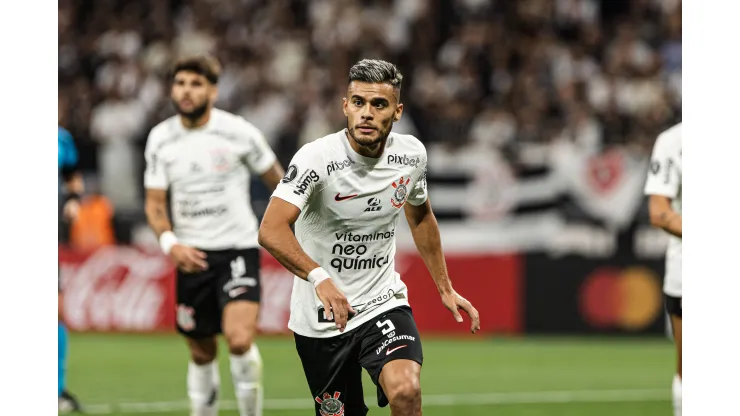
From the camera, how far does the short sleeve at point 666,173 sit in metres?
7.11

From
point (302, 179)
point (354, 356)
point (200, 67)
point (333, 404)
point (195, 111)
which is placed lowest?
point (333, 404)

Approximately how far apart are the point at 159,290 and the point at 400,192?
10712 mm

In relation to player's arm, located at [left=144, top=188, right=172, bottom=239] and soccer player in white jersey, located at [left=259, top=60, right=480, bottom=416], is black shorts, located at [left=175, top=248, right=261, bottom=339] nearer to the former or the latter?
player's arm, located at [left=144, top=188, right=172, bottom=239]

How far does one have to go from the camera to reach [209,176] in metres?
8.30

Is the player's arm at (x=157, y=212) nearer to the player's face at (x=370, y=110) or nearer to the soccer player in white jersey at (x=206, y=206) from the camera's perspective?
the soccer player in white jersey at (x=206, y=206)

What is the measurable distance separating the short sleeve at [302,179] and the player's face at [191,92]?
263 centimetres

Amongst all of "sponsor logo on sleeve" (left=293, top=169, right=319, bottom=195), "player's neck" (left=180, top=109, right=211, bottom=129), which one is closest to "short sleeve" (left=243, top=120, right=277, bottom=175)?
"player's neck" (left=180, top=109, right=211, bottom=129)

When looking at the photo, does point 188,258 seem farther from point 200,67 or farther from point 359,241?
point 359,241

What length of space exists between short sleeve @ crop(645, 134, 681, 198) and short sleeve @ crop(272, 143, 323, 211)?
2.33m

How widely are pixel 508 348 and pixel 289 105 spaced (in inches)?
227

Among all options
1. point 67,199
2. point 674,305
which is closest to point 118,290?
point 67,199

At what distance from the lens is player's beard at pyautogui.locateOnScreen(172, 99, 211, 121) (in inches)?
325
